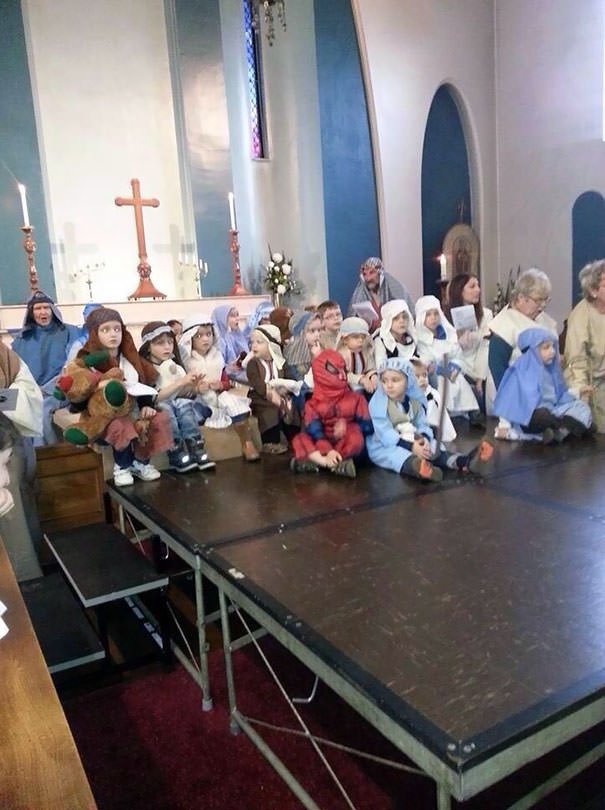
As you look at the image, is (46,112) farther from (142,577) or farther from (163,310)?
(142,577)

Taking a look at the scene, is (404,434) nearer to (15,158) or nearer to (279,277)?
(279,277)

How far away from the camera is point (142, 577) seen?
2465 millimetres

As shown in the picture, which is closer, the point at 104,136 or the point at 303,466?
the point at 303,466

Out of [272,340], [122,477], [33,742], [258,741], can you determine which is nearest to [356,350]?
[272,340]

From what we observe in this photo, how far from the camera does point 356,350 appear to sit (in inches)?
154

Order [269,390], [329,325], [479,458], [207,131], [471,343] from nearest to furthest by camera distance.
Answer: [479,458] < [269,390] < [329,325] < [471,343] < [207,131]

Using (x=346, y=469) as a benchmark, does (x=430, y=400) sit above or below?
above

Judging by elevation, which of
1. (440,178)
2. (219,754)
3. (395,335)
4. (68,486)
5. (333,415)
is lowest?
(219,754)

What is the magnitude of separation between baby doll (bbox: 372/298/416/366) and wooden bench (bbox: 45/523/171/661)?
1.95 meters

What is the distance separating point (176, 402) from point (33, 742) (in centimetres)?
260

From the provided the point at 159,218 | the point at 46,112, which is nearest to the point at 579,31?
the point at 159,218

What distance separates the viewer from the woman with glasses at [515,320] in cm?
389

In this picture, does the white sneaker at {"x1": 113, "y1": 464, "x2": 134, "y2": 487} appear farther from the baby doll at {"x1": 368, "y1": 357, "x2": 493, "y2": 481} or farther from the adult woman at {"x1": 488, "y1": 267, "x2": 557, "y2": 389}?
→ the adult woman at {"x1": 488, "y1": 267, "x2": 557, "y2": 389}

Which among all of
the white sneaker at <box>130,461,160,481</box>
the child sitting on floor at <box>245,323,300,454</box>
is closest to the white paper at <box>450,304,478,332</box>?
the child sitting on floor at <box>245,323,300,454</box>
